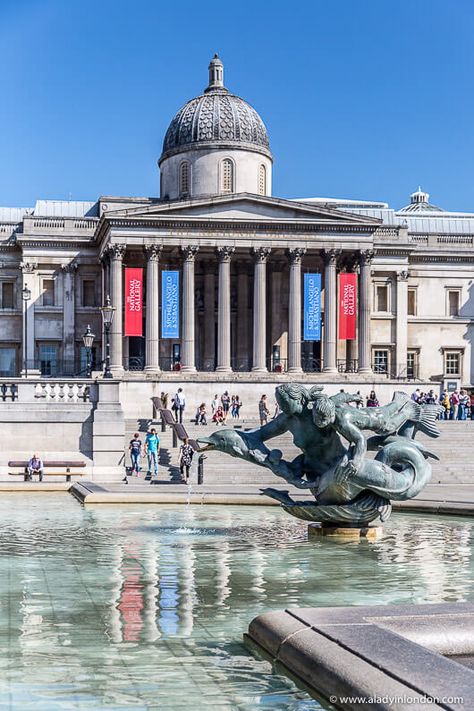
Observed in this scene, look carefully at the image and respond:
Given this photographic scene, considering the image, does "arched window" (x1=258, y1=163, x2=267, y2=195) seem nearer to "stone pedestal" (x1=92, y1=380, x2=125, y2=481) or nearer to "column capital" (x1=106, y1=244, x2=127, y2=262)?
"column capital" (x1=106, y1=244, x2=127, y2=262)

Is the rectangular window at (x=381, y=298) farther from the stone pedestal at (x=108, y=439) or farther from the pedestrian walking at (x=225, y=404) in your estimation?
the stone pedestal at (x=108, y=439)

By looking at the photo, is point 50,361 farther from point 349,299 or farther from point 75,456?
point 75,456

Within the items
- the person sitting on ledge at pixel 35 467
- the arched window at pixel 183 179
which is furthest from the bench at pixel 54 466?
the arched window at pixel 183 179

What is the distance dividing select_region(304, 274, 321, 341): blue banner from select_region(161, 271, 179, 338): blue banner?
7291 mm

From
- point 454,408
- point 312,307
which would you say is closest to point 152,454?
point 454,408

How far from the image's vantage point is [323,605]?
13.5 m

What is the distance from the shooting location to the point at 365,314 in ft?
210

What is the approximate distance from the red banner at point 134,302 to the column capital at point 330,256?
1052 centimetres

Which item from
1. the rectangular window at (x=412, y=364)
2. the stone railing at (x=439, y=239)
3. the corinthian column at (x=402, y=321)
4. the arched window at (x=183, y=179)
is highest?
the arched window at (x=183, y=179)

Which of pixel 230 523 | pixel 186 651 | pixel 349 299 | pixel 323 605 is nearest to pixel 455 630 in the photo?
pixel 186 651

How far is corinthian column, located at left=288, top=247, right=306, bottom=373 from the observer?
207 feet

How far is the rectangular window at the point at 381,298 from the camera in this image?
234 feet

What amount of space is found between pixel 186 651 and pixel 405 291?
61.5 meters

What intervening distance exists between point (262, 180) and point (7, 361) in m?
19.7
